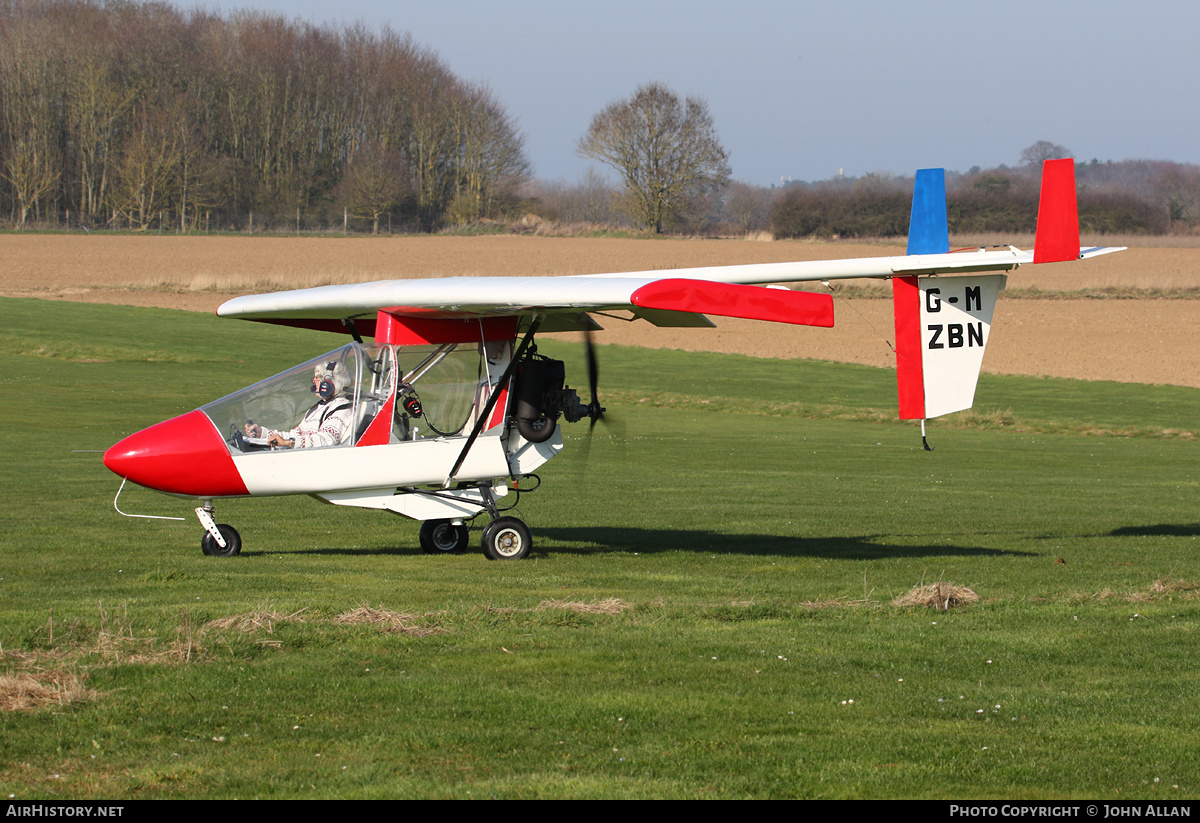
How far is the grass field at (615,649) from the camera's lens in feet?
17.7

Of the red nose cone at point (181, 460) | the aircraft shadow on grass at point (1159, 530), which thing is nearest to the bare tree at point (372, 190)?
the aircraft shadow on grass at point (1159, 530)

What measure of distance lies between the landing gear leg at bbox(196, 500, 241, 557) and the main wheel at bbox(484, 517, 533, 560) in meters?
2.46

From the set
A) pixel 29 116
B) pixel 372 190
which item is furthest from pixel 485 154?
pixel 29 116

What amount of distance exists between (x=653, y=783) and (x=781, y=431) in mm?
25693

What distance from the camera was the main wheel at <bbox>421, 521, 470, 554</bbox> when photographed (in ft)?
43.2

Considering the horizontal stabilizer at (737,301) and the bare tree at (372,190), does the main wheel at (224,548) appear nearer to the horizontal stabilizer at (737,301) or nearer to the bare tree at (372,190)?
the horizontal stabilizer at (737,301)

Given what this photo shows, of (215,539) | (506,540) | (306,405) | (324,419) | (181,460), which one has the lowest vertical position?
(506,540)

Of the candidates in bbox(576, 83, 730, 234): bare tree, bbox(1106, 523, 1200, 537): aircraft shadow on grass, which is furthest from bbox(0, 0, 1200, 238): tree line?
bbox(1106, 523, 1200, 537): aircraft shadow on grass

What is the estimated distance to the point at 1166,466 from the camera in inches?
962

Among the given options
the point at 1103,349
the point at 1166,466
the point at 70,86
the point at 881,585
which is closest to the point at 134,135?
the point at 70,86

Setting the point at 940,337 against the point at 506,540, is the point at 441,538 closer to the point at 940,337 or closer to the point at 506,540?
the point at 506,540

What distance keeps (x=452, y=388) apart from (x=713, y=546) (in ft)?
12.0

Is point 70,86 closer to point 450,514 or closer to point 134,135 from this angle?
point 134,135

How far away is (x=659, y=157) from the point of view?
103 m
